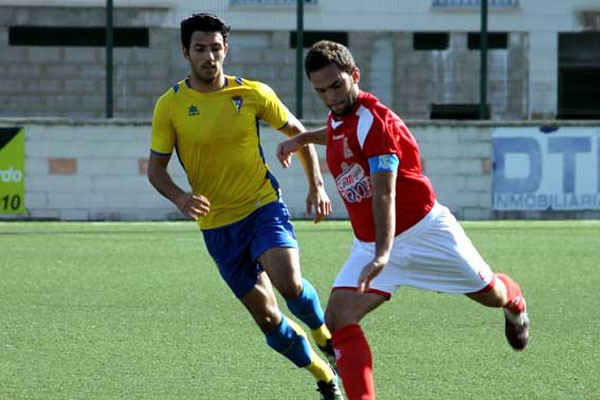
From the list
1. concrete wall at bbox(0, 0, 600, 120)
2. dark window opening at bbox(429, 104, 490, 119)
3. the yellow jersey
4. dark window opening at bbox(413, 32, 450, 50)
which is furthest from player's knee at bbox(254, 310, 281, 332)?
dark window opening at bbox(413, 32, 450, 50)

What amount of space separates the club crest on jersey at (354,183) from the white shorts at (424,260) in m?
0.22

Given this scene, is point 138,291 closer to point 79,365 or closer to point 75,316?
point 75,316

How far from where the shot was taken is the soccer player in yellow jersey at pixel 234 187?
6336 mm

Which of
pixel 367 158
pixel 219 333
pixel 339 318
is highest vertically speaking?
pixel 367 158

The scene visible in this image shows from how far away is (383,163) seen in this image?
5406 millimetres

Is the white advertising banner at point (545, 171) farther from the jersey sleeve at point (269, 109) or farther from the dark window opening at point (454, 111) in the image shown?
the jersey sleeve at point (269, 109)

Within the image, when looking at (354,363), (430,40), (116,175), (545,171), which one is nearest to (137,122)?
(116,175)

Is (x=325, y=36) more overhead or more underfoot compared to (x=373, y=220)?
more overhead

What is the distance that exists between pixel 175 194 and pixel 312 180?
716mm

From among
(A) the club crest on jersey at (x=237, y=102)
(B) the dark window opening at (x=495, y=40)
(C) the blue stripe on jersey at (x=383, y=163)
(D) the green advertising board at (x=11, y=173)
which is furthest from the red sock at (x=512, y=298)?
(B) the dark window opening at (x=495, y=40)

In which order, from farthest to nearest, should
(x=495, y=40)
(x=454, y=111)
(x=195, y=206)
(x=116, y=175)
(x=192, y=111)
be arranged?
(x=495, y=40), (x=454, y=111), (x=116, y=175), (x=192, y=111), (x=195, y=206)

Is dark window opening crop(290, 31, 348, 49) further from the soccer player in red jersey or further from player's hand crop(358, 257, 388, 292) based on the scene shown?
player's hand crop(358, 257, 388, 292)

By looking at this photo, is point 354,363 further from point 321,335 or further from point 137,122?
point 137,122

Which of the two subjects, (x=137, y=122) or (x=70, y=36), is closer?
(x=137, y=122)
